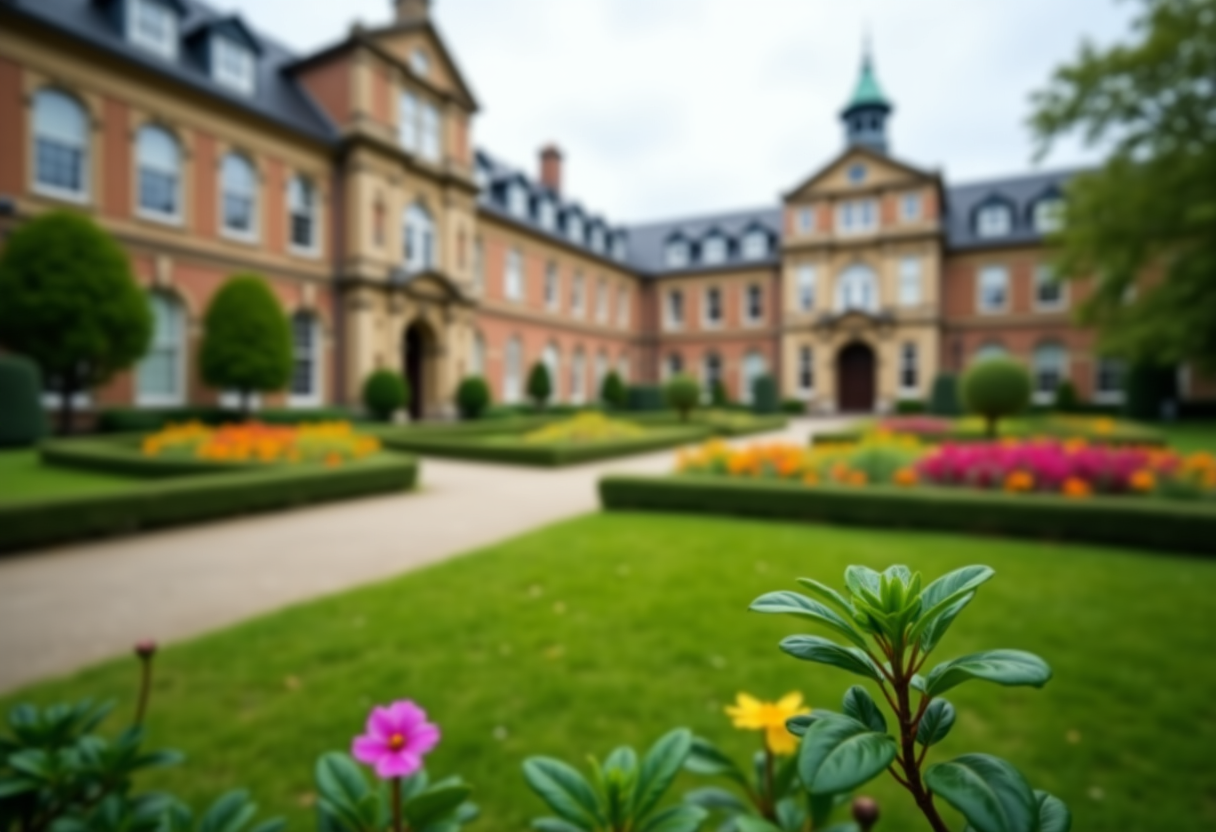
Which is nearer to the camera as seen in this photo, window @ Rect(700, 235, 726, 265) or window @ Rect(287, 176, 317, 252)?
window @ Rect(287, 176, 317, 252)

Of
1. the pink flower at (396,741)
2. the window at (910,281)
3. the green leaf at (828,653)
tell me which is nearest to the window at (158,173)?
the pink flower at (396,741)

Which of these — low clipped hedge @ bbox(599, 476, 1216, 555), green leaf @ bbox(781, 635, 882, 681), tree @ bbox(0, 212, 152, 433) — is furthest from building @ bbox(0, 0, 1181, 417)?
green leaf @ bbox(781, 635, 882, 681)

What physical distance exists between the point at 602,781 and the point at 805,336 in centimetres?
3231

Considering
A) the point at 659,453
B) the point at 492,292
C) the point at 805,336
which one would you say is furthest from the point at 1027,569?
the point at 805,336

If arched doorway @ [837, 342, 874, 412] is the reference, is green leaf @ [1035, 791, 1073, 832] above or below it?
below

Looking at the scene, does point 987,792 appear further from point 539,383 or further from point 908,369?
point 908,369

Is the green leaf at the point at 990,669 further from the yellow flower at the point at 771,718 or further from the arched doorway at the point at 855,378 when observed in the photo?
the arched doorway at the point at 855,378

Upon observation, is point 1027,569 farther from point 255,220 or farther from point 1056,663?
point 255,220

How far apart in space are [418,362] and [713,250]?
18972mm

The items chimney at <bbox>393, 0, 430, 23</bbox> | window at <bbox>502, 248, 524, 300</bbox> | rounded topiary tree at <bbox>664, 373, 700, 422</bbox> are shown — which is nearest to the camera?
rounded topiary tree at <bbox>664, 373, 700, 422</bbox>

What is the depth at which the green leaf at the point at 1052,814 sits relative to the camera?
1.52 ft

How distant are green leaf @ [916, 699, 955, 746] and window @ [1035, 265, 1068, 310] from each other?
3368 cm

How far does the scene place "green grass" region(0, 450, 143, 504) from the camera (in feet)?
25.0

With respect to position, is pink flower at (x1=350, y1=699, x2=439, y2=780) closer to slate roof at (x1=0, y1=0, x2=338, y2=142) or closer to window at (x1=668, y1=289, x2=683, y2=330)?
slate roof at (x1=0, y1=0, x2=338, y2=142)
